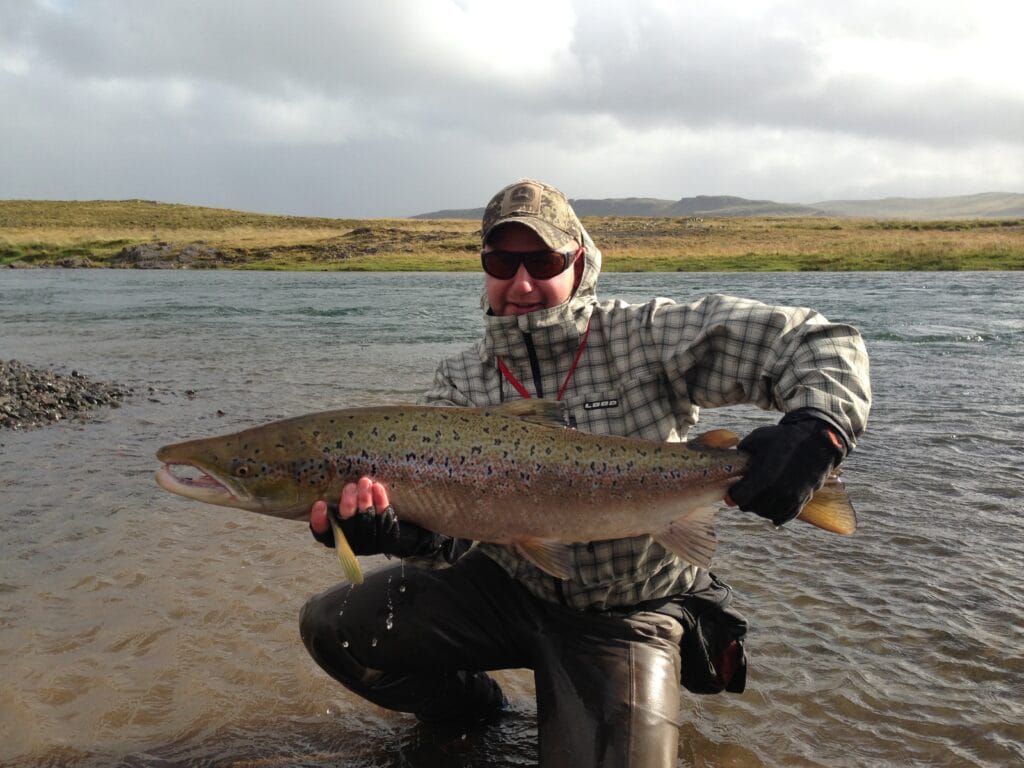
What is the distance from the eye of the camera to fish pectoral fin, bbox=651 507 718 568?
2.87 m

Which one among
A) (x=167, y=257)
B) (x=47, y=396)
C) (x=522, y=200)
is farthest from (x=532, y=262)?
(x=167, y=257)

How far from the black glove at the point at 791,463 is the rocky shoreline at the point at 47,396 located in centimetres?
774

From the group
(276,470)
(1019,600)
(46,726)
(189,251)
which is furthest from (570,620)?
(189,251)

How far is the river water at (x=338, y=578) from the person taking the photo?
324cm

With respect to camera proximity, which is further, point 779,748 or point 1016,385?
point 1016,385

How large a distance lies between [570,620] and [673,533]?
0.53 meters

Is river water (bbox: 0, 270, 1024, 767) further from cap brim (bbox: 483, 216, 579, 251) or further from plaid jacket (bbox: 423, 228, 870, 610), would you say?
cap brim (bbox: 483, 216, 579, 251)

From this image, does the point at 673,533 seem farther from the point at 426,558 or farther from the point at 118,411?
the point at 118,411

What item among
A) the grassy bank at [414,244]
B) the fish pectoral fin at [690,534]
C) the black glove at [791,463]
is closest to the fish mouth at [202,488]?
the fish pectoral fin at [690,534]

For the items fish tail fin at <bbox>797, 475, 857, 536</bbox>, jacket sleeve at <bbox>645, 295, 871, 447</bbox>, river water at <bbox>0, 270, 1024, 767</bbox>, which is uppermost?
jacket sleeve at <bbox>645, 295, 871, 447</bbox>

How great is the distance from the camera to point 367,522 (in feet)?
9.15

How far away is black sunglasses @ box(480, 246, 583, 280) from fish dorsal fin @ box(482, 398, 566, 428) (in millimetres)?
558

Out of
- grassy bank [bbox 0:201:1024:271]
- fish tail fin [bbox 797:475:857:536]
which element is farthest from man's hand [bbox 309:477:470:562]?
grassy bank [bbox 0:201:1024:271]

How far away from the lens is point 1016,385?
10.1 meters
